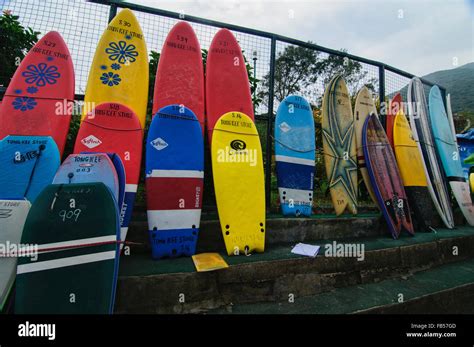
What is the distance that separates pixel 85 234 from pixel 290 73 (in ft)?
42.7

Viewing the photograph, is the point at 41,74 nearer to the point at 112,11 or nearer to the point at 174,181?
the point at 112,11

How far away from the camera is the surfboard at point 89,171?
1784 millimetres

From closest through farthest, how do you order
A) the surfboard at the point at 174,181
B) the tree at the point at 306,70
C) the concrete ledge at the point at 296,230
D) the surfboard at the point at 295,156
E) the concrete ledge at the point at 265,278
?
the concrete ledge at the point at 265,278, the surfboard at the point at 174,181, the concrete ledge at the point at 296,230, the surfboard at the point at 295,156, the tree at the point at 306,70

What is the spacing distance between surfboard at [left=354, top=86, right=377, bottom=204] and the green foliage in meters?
4.43

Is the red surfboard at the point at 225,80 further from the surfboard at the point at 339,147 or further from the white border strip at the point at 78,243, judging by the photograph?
the white border strip at the point at 78,243

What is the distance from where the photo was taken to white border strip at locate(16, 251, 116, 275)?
1.41m

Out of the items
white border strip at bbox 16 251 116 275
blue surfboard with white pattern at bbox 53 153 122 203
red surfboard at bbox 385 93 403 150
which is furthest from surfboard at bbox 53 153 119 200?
red surfboard at bbox 385 93 403 150

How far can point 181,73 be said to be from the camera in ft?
9.18

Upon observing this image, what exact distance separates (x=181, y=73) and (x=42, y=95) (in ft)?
4.81

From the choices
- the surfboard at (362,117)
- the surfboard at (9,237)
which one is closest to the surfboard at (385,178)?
the surfboard at (362,117)

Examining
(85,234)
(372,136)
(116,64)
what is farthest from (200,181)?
(372,136)

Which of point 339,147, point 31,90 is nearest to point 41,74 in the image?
point 31,90

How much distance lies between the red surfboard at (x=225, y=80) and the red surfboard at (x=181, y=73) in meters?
0.12
